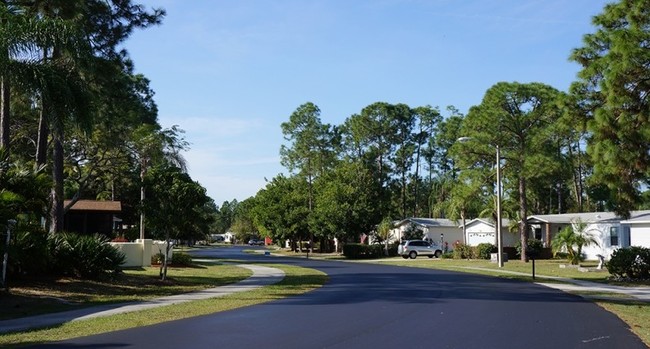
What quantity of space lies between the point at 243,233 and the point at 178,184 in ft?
381

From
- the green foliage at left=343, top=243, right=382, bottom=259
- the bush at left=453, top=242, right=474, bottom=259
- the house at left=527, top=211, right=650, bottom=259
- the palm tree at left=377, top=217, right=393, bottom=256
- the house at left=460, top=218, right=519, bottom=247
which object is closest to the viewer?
the house at left=527, top=211, right=650, bottom=259

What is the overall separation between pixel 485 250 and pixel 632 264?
22.8 metres

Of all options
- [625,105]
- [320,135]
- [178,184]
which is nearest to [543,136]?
[625,105]

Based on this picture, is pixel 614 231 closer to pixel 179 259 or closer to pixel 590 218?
pixel 590 218

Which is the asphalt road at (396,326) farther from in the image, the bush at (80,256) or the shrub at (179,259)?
the shrub at (179,259)

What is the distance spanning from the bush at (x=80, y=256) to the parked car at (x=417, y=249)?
111 feet

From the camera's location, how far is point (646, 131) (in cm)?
1678

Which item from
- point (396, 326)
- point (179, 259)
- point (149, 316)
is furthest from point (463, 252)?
point (149, 316)

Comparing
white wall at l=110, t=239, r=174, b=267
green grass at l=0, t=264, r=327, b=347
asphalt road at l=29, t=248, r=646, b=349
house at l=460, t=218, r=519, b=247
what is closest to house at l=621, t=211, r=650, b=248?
house at l=460, t=218, r=519, b=247

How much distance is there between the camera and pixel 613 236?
40188 millimetres

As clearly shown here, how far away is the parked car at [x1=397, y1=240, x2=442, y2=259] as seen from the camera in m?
52.7

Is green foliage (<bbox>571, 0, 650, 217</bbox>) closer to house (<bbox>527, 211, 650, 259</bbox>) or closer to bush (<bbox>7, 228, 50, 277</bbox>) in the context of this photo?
bush (<bbox>7, 228, 50, 277</bbox>)

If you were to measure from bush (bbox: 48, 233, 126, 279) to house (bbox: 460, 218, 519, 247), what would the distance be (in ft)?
122

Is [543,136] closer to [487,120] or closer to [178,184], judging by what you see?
[487,120]
